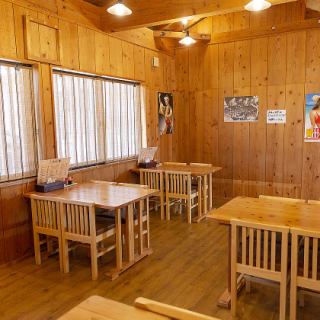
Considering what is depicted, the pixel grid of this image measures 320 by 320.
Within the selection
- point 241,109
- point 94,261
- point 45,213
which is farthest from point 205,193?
point 45,213

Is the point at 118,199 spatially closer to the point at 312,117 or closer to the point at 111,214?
the point at 111,214

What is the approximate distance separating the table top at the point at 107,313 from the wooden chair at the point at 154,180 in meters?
3.29

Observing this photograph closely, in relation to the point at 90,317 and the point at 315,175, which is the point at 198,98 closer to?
the point at 315,175

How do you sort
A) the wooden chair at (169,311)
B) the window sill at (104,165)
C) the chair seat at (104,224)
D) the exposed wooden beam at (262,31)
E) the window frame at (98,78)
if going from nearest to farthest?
the wooden chair at (169,311) < the chair seat at (104,224) < the window frame at (98,78) < the window sill at (104,165) < the exposed wooden beam at (262,31)

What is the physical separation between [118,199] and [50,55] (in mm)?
1764

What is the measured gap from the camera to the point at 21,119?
3.34 m

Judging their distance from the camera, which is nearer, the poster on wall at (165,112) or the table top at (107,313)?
the table top at (107,313)

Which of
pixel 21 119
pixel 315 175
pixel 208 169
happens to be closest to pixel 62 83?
pixel 21 119

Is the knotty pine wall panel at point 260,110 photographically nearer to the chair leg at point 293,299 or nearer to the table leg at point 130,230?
the table leg at point 130,230

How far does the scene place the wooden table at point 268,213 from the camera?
220 centimetres

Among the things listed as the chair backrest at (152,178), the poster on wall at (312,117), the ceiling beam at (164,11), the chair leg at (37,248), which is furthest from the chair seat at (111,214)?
the poster on wall at (312,117)

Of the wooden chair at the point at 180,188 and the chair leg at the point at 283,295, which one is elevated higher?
the wooden chair at the point at 180,188

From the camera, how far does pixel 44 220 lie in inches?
125

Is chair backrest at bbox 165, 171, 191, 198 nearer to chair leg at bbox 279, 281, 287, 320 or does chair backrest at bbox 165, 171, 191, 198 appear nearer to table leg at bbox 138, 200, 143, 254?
table leg at bbox 138, 200, 143, 254
